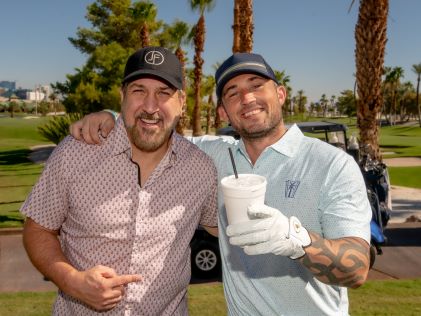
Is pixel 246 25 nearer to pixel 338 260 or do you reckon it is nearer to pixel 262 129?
pixel 262 129

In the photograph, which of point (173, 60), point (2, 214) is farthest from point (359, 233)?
point (2, 214)

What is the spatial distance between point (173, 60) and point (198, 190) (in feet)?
2.86

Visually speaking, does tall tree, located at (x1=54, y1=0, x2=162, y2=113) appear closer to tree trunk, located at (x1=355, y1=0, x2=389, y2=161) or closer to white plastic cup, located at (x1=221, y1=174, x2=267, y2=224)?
tree trunk, located at (x1=355, y1=0, x2=389, y2=161)

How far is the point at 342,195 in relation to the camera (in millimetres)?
2268

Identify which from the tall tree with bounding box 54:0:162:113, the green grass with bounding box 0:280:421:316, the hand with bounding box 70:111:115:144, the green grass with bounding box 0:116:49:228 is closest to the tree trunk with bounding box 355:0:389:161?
the green grass with bounding box 0:280:421:316

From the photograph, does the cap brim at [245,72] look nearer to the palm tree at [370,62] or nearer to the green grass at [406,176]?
the palm tree at [370,62]

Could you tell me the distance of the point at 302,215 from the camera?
238 centimetres

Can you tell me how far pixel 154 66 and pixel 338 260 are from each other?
5.18 feet

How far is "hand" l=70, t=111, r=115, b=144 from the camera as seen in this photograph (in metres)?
2.58

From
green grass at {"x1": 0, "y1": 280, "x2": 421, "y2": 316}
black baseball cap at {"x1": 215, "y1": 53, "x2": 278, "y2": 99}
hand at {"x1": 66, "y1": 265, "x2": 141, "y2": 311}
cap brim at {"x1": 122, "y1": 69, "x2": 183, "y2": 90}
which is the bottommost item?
green grass at {"x1": 0, "y1": 280, "x2": 421, "y2": 316}

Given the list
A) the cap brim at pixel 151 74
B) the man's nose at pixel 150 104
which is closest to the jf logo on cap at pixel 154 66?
the cap brim at pixel 151 74

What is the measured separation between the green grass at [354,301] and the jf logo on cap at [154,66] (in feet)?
13.5

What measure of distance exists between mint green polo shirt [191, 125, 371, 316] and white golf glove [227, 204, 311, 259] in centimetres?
37

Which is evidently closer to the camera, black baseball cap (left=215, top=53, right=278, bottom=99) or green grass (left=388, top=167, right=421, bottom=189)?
black baseball cap (left=215, top=53, right=278, bottom=99)
